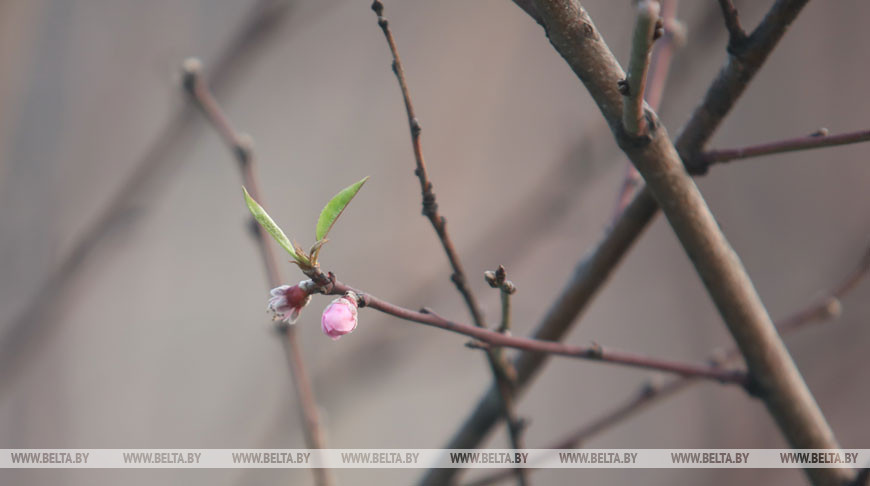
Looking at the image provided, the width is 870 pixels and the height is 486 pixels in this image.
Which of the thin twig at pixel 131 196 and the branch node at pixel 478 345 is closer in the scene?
the branch node at pixel 478 345

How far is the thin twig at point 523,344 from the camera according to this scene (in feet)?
0.76

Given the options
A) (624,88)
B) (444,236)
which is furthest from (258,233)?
(624,88)

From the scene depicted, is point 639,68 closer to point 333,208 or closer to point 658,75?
point 333,208

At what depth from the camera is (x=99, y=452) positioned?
1.89 feet

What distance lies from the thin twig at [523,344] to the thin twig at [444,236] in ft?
0.09

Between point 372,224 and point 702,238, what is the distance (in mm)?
779

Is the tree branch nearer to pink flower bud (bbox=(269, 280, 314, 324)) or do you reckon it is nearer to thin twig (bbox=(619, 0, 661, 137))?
thin twig (bbox=(619, 0, 661, 137))

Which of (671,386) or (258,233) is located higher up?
(258,233)

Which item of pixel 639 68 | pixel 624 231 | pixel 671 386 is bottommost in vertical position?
pixel 671 386

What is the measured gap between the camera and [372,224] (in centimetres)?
102

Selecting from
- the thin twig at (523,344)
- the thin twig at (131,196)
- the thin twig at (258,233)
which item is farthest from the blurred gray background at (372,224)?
the thin twig at (523,344)

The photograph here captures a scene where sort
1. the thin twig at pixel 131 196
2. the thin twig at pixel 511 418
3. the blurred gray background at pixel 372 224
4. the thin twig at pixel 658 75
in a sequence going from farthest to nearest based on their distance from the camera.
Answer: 1. the blurred gray background at pixel 372 224
2. the thin twig at pixel 131 196
3. the thin twig at pixel 658 75
4. the thin twig at pixel 511 418

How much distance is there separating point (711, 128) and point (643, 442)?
2.88ft

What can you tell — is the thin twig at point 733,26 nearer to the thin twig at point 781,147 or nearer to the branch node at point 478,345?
the thin twig at point 781,147
